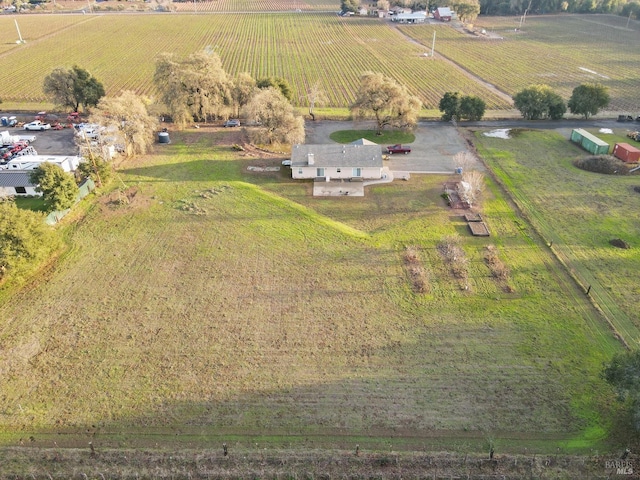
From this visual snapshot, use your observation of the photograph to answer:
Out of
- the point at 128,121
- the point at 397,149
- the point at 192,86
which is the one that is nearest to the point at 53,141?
the point at 128,121

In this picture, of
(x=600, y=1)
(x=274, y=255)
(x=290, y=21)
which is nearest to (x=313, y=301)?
(x=274, y=255)

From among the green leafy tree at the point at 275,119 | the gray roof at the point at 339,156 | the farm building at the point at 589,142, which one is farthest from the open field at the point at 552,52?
the green leafy tree at the point at 275,119

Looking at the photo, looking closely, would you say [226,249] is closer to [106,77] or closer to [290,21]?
[106,77]

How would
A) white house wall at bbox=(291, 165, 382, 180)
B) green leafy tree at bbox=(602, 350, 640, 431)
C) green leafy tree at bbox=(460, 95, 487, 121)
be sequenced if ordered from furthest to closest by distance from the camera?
green leafy tree at bbox=(460, 95, 487, 121) → white house wall at bbox=(291, 165, 382, 180) → green leafy tree at bbox=(602, 350, 640, 431)

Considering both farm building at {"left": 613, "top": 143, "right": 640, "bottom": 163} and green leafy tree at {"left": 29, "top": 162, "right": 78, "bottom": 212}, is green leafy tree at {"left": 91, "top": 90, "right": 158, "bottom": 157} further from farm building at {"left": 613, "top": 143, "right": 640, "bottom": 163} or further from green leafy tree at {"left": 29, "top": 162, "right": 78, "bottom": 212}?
farm building at {"left": 613, "top": 143, "right": 640, "bottom": 163}

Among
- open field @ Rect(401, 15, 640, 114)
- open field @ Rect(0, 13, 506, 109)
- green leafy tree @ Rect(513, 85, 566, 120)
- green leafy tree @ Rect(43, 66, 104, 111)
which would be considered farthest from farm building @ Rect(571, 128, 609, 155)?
green leafy tree @ Rect(43, 66, 104, 111)
